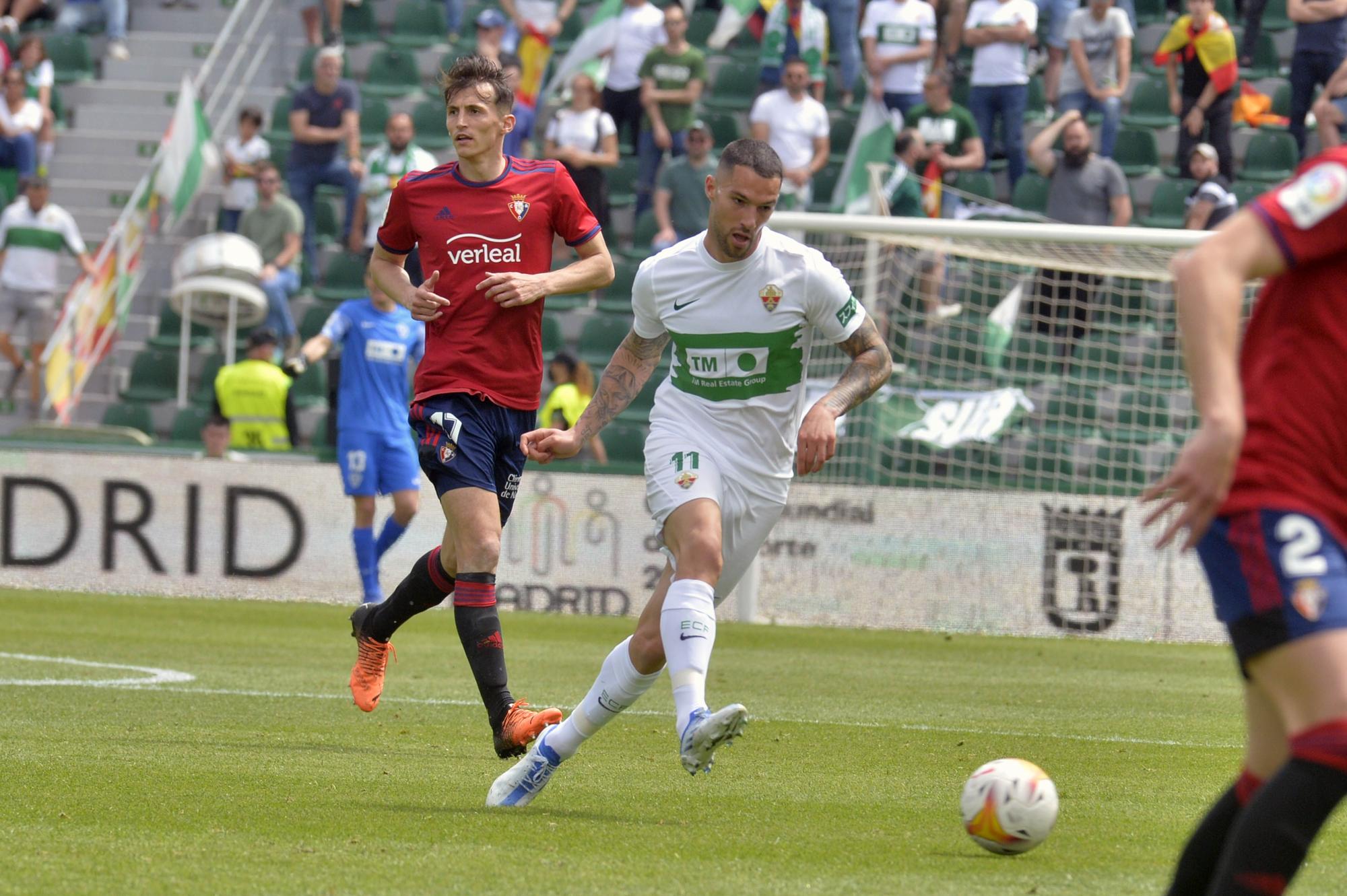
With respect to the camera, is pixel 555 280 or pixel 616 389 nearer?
pixel 616 389

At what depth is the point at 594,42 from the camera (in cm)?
Answer: 1941

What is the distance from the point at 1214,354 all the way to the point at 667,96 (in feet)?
52.6

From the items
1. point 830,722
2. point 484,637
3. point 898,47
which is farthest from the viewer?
point 898,47

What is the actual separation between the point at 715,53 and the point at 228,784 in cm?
1643

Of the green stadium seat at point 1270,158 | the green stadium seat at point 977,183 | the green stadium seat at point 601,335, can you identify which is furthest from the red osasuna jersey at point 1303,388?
the green stadium seat at point 1270,158

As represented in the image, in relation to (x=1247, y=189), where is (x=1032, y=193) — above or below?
below

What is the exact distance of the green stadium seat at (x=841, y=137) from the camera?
63.4 feet

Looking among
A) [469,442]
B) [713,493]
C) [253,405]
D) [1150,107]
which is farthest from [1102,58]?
[713,493]

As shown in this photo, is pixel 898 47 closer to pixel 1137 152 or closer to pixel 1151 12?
pixel 1137 152

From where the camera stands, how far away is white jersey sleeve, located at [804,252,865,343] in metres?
5.95

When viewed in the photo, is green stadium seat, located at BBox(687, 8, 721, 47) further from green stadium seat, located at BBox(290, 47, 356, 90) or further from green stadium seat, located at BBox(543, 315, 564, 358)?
green stadium seat, located at BBox(543, 315, 564, 358)

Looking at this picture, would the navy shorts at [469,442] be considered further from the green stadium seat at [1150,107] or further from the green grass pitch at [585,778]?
the green stadium seat at [1150,107]

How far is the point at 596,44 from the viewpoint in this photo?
19375 millimetres

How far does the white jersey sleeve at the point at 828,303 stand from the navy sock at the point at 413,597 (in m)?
1.96
